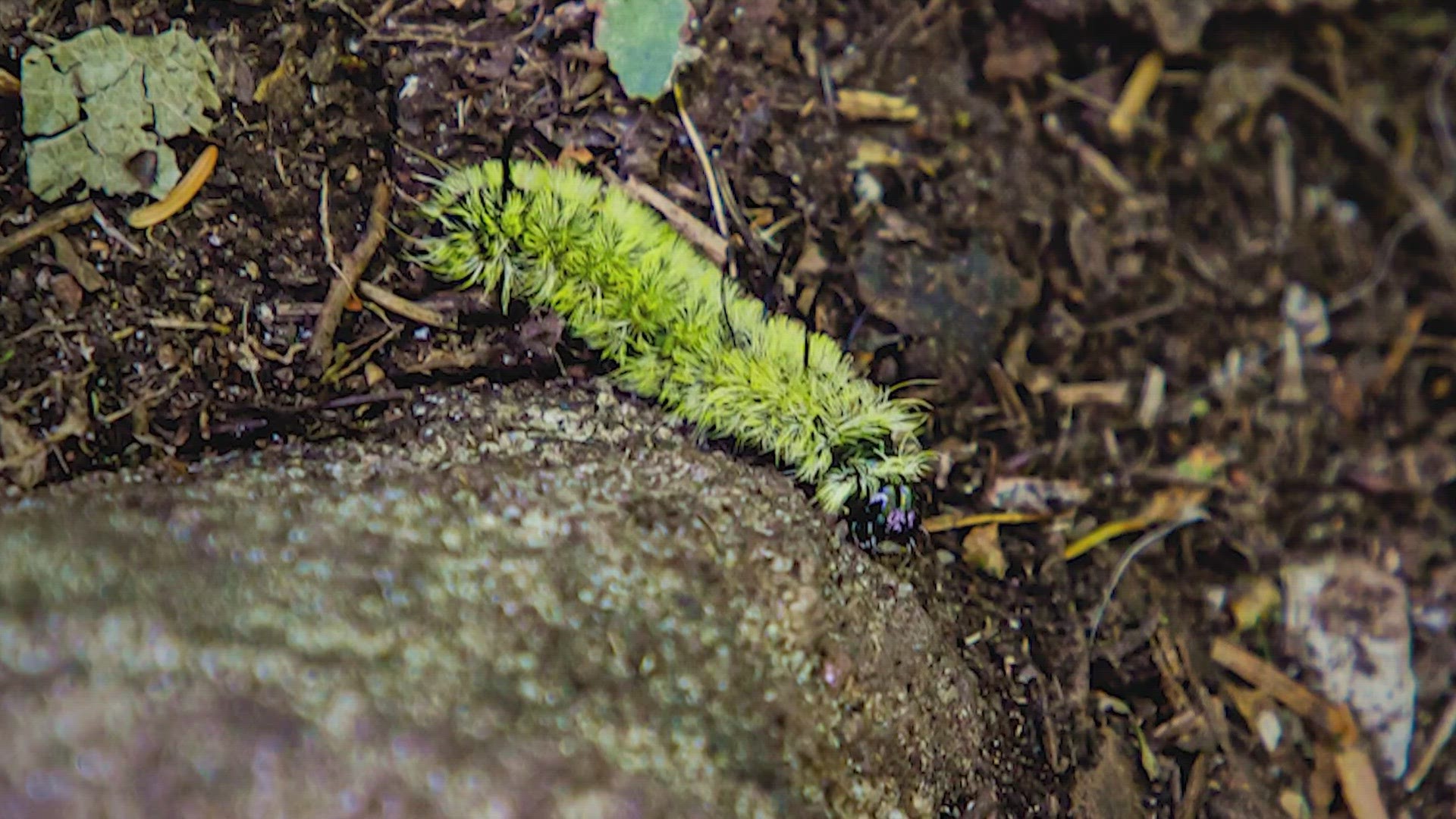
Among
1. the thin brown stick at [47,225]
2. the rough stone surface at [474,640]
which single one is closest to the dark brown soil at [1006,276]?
the thin brown stick at [47,225]

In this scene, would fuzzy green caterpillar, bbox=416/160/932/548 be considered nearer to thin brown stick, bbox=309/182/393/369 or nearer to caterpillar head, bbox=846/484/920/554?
caterpillar head, bbox=846/484/920/554

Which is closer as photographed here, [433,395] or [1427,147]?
[1427,147]

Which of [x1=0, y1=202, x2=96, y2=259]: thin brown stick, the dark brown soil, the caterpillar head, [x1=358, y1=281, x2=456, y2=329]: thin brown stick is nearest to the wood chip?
the dark brown soil

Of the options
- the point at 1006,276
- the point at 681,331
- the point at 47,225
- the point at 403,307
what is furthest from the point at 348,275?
the point at 1006,276

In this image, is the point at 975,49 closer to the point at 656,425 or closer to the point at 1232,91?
the point at 1232,91

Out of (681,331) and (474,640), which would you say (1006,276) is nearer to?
(681,331)

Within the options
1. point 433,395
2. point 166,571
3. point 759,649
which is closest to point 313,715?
point 166,571

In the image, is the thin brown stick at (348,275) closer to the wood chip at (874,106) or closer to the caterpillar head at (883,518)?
the wood chip at (874,106)

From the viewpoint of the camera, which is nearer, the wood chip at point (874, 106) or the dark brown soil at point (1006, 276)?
the dark brown soil at point (1006, 276)
